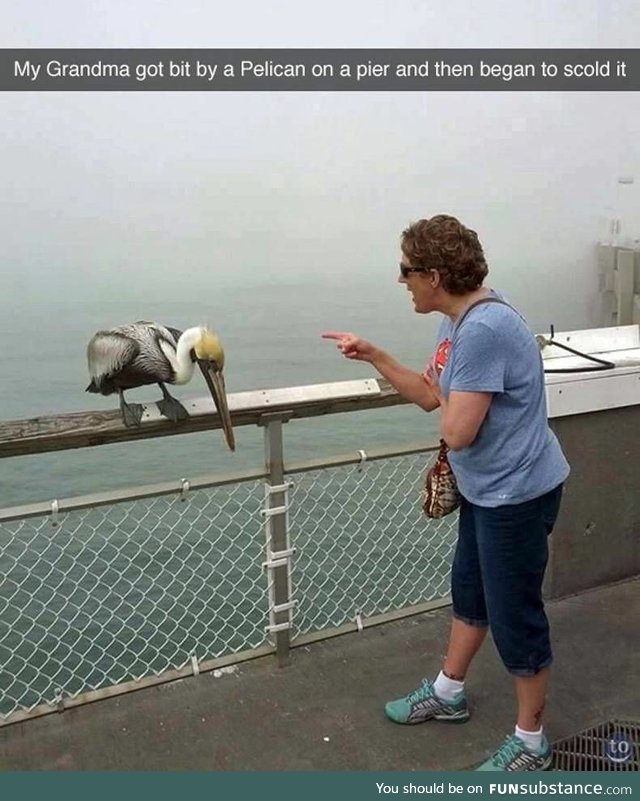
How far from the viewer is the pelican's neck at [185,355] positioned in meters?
2.50

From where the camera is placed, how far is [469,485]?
6.27 ft

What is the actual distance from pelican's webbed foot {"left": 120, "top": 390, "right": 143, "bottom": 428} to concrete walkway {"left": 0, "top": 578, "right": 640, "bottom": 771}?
852 mm

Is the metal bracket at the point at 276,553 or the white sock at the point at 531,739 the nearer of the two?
the white sock at the point at 531,739

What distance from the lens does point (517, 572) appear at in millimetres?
1883

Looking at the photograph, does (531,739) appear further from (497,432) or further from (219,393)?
(219,393)

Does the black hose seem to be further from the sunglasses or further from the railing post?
the sunglasses

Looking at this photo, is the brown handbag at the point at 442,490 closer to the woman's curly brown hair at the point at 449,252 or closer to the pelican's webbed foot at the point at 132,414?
the woman's curly brown hair at the point at 449,252

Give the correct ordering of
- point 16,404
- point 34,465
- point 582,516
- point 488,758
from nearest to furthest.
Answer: point 488,758 → point 582,516 → point 34,465 → point 16,404

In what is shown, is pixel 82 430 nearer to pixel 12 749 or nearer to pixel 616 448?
pixel 12 749

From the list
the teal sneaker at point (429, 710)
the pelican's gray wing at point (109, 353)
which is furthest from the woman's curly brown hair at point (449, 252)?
Answer: the teal sneaker at point (429, 710)

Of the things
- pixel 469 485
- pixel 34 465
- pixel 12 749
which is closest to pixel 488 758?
pixel 469 485

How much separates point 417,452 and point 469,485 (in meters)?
0.85

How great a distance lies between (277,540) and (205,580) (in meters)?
1.39

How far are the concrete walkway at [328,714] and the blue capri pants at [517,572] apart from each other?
0.41m
